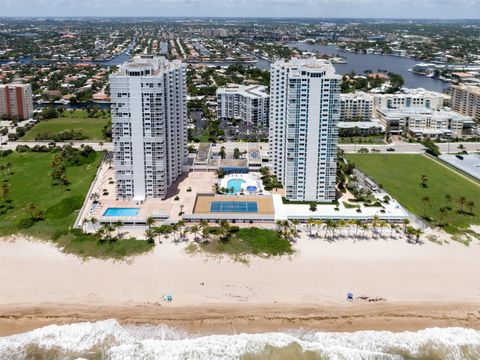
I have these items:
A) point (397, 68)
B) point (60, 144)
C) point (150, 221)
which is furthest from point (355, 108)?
point (397, 68)

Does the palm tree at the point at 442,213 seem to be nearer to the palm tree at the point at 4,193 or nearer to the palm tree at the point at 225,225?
the palm tree at the point at 225,225

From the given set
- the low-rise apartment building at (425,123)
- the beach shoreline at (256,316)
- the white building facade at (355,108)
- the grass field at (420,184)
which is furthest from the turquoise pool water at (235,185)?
the white building facade at (355,108)

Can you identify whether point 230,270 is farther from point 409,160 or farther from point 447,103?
point 447,103

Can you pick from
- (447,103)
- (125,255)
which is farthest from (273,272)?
(447,103)

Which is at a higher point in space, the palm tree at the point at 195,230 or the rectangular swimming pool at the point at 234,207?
the rectangular swimming pool at the point at 234,207

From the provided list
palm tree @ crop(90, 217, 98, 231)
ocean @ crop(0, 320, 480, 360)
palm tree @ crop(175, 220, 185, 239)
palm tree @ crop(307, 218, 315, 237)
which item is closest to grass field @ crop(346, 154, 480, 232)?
palm tree @ crop(307, 218, 315, 237)

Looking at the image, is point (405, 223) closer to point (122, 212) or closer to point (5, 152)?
point (122, 212)

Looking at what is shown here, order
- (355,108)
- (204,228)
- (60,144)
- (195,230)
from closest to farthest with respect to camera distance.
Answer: (204,228), (195,230), (60,144), (355,108)

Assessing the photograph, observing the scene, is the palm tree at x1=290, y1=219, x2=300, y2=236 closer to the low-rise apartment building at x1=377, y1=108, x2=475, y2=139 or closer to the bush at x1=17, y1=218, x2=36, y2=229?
the bush at x1=17, y1=218, x2=36, y2=229
